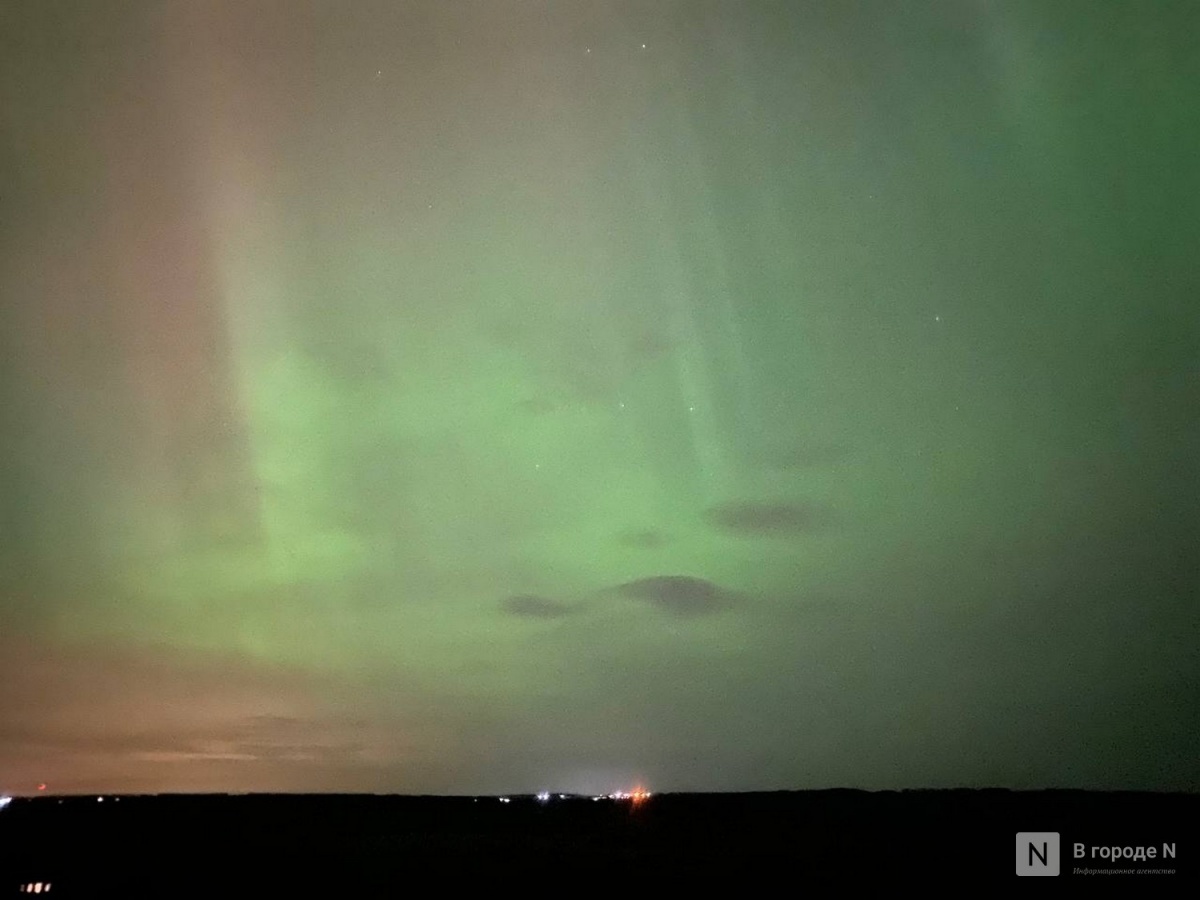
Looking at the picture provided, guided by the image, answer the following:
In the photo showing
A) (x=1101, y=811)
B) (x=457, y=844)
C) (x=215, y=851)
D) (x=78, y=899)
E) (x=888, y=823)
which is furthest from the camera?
(x=1101, y=811)

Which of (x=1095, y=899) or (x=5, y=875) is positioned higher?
(x=1095, y=899)

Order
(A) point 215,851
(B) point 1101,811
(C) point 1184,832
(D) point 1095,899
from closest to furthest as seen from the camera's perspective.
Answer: (D) point 1095,899 < (A) point 215,851 < (C) point 1184,832 < (B) point 1101,811

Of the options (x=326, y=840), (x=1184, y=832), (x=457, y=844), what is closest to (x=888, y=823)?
(x=1184, y=832)

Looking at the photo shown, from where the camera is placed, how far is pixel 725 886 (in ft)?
99.6

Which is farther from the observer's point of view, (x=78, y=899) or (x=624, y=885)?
(x=624, y=885)

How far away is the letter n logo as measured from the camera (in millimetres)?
28438

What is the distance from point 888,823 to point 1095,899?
53035 mm

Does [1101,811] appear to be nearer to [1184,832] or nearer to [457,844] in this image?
[1184,832]

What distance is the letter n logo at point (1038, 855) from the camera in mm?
28438

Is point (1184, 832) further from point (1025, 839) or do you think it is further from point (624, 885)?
point (624, 885)

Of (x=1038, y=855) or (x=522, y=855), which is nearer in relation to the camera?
(x=1038, y=855)

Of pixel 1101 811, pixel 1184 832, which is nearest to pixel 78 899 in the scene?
pixel 1184 832

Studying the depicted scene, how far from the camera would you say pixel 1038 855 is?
1128 inches

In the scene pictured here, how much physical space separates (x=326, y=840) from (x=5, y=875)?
24.4 meters
